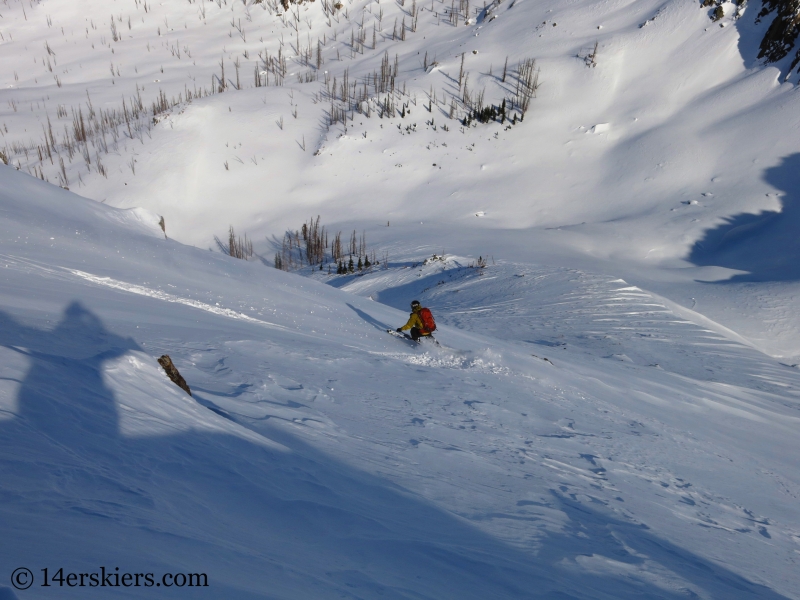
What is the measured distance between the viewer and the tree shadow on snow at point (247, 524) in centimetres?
262

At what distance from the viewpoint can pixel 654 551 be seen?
422 centimetres

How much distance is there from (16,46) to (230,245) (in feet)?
85.8

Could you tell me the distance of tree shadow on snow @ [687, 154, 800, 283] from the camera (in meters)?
14.8

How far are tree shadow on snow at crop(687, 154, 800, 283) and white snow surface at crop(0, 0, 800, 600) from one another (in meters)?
0.11

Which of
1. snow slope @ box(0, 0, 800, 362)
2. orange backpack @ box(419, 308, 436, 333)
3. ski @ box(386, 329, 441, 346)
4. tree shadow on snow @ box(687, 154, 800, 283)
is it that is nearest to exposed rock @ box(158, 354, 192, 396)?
orange backpack @ box(419, 308, 436, 333)

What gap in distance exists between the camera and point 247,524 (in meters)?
3.25

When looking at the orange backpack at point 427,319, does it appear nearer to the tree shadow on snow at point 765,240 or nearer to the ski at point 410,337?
the ski at point 410,337

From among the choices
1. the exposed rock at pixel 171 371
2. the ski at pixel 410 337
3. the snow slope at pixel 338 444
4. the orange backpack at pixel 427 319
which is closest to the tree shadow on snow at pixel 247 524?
the snow slope at pixel 338 444

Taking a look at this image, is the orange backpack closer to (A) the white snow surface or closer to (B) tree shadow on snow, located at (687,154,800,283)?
(A) the white snow surface

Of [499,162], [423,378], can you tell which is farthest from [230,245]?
[423,378]

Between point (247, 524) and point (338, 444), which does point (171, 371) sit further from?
point (247, 524)

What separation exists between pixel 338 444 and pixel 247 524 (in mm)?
1702

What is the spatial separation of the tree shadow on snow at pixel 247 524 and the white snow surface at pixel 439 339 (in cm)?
2

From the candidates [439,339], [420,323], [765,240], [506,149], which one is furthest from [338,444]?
[506,149]
